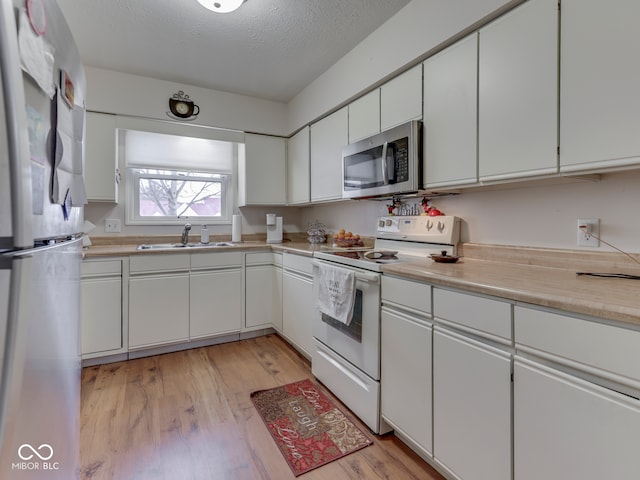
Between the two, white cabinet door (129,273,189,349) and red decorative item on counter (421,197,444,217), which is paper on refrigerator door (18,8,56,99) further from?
white cabinet door (129,273,189,349)

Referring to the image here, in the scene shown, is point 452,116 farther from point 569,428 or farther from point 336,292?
point 569,428

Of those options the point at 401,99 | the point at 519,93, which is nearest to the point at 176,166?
the point at 401,99

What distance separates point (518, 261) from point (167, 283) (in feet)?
8.13

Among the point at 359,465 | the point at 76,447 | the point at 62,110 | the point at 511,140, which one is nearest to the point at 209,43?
the point at 62,110

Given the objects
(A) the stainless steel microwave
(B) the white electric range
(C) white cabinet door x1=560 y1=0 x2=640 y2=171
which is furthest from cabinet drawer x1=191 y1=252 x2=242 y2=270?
(C) white cabinet door x1=560 y1=0 x2=640 y2=171

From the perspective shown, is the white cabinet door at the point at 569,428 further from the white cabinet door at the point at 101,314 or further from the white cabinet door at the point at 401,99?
the white cabinet door at the point at 101,314

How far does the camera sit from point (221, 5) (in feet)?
5.85

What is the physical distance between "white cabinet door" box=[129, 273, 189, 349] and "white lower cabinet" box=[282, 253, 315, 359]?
83 cm

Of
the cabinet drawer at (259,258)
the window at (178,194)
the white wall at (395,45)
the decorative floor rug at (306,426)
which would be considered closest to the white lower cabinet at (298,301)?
the cabinet drawer at (259,258)

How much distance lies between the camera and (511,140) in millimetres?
1403

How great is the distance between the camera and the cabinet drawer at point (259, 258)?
9.60 ft

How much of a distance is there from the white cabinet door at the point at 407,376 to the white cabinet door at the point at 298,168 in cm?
178

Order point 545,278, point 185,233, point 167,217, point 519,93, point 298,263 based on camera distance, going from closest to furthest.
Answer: point 545,278 < point 519,93 < point 298,263 < point 185,233 < point 167,217

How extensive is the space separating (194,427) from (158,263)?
133 cm
